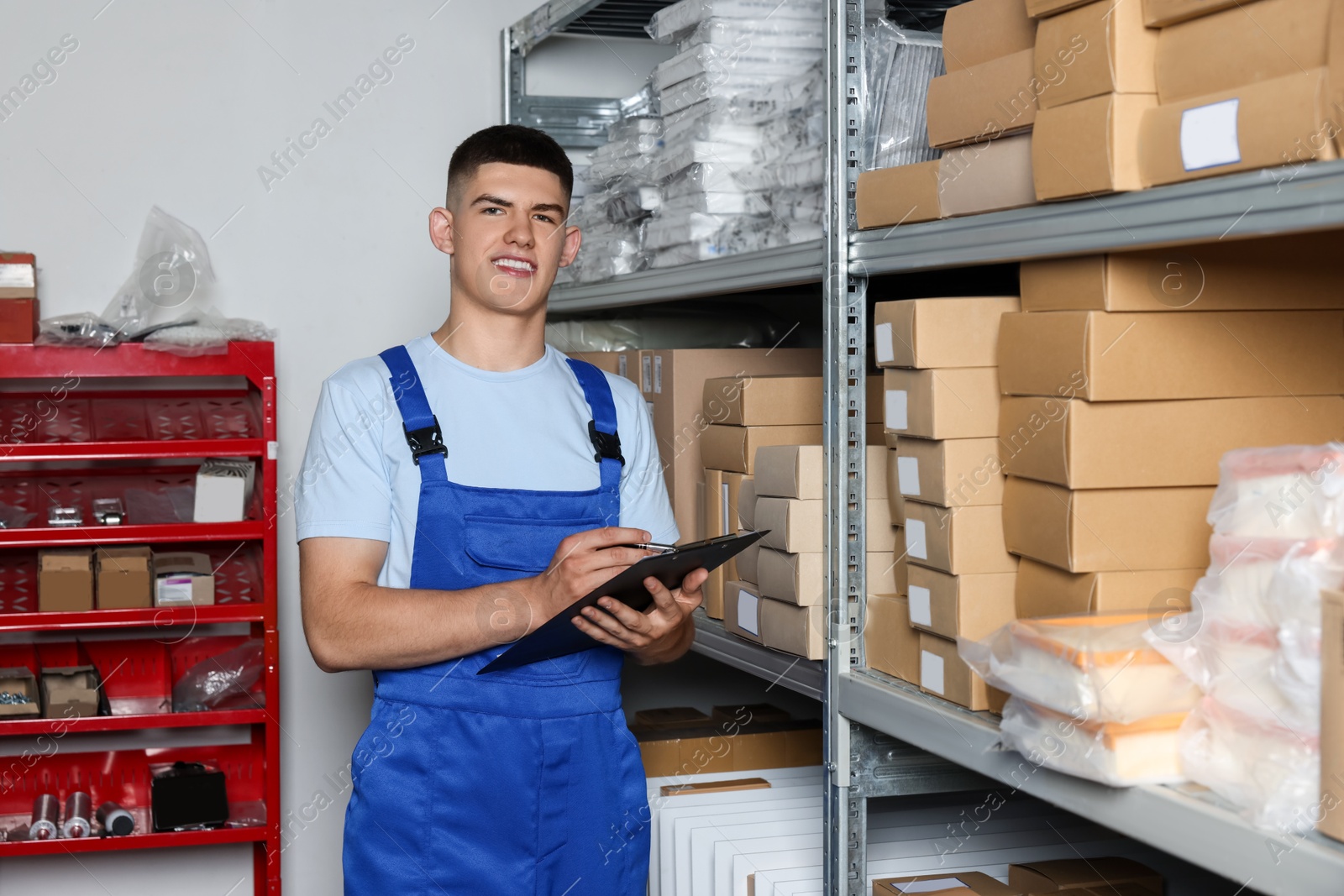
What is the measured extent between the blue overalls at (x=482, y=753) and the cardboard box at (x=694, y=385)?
64 cm

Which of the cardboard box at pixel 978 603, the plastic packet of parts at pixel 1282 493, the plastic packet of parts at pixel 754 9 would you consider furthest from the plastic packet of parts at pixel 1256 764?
the plastic packet of parts at pixel 754 9

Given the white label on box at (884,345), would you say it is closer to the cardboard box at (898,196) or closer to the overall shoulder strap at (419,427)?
the cardboard box at (898,196)

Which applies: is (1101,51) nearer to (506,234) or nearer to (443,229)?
(506,234)

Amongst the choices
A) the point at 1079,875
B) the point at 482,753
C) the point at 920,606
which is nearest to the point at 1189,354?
the point at 920,606

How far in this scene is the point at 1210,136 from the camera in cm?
118

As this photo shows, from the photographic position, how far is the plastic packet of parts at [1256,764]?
1.08 m

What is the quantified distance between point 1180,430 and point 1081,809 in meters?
0.47

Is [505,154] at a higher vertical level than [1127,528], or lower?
higher

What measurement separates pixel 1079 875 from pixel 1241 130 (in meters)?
1.28

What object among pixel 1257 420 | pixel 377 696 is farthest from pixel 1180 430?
pixel 377 696

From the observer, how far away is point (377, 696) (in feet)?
6.45

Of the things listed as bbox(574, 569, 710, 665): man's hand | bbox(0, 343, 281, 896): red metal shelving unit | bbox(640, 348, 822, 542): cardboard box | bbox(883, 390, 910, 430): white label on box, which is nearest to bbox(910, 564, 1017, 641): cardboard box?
bbox(883, 390, 910, 430): white label on box

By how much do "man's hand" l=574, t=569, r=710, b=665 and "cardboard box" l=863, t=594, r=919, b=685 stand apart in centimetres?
28

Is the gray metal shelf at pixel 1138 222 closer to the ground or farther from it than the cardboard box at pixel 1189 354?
farther from it
